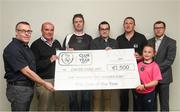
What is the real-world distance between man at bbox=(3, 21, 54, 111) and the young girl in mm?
1265

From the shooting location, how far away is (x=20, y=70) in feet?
9.78

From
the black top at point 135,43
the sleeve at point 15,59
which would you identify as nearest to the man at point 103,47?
the black top at point 135,43

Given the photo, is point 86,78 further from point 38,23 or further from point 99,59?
point 38,23

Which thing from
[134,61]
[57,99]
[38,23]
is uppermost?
[38,23]

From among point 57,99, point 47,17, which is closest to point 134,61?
point 57,99

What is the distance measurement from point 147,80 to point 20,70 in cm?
150

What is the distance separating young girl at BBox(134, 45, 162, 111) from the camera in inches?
128

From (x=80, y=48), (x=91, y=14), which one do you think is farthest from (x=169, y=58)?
(x=91, y=14)

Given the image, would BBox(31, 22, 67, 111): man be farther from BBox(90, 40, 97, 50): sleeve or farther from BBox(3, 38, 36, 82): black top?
BBox(90, 40, 97, 50): sleeve

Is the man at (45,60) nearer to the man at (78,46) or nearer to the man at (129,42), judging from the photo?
the man at (78,46)

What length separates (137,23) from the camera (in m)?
4.35

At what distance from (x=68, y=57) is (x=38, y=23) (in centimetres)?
107

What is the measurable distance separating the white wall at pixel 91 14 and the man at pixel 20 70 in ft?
3.96

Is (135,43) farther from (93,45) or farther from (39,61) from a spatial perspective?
(39,61)
